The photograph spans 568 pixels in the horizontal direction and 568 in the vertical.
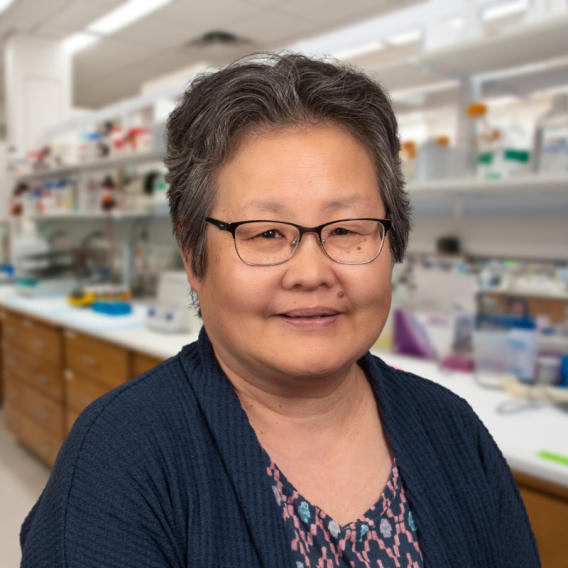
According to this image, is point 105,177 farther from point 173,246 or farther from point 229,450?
point 229,450

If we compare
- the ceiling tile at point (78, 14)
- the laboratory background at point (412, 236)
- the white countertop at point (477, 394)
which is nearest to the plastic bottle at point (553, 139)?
the laboratory background at point (412, 236)

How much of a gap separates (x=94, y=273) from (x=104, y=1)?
2.16 metres

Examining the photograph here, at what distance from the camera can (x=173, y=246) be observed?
11.0 feet

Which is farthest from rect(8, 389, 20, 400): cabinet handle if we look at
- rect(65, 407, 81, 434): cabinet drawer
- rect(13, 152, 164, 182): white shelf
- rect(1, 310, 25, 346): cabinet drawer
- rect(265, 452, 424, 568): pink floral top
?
rect(265, 452, 424, 568): pink floral top

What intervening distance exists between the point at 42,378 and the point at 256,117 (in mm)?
2703

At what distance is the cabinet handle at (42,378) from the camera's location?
9.56ft

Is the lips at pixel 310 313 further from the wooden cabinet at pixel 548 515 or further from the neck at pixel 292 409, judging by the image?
the wooden cabinet at pixel 548 515

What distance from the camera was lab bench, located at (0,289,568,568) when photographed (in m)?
1.18

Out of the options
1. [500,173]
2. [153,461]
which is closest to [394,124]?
[153,461]

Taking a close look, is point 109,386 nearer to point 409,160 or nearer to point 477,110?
point 409,160

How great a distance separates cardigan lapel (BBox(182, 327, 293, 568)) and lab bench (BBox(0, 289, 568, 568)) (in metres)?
0.77

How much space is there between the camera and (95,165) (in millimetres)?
3711

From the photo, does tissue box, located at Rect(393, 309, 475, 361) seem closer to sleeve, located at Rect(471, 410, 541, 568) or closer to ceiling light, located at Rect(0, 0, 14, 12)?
sleeve, located at Rect(471, 410, 541, 568)

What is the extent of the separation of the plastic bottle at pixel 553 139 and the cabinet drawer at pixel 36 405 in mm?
2634
